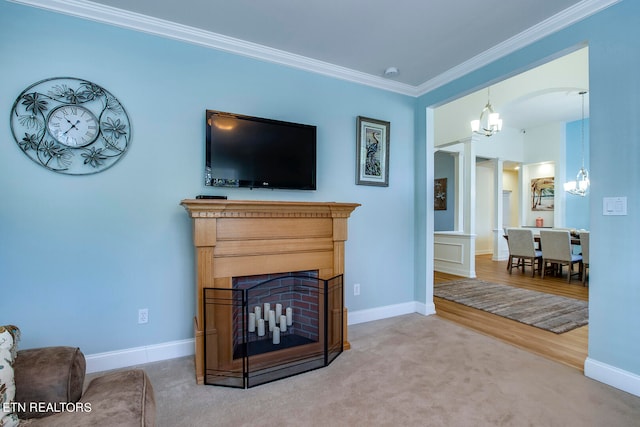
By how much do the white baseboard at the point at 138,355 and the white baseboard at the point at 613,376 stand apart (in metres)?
2.92

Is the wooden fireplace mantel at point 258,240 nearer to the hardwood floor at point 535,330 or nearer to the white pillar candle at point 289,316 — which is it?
the white pillar candle at point 289,316

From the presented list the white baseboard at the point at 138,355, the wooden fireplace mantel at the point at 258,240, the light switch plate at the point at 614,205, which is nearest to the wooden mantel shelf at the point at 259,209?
the wooden fireplace mantel at the point at 258,240

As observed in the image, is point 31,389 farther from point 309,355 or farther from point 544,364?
point 544,364

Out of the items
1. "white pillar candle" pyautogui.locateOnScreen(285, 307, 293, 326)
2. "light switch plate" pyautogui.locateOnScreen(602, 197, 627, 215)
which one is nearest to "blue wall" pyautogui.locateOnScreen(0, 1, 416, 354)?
"white pillar candle" pyautogui.locateOnScreen(285, 307, 293, 326)

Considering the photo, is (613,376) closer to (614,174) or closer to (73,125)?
(614,174)

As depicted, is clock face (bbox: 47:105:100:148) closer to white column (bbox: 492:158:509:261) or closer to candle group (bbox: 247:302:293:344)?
candle group (bbox: 247:302:293:344)

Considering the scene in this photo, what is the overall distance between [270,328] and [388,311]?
145cm

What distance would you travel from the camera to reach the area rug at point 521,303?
324 cm

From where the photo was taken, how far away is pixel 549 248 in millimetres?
5371

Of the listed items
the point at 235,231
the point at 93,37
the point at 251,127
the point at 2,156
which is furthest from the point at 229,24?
the point at 2,156

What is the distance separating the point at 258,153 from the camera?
253cm

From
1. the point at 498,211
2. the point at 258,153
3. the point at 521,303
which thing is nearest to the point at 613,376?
the point at 521,303

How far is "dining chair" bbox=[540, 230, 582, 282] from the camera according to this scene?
201 inches

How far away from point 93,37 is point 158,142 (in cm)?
81
